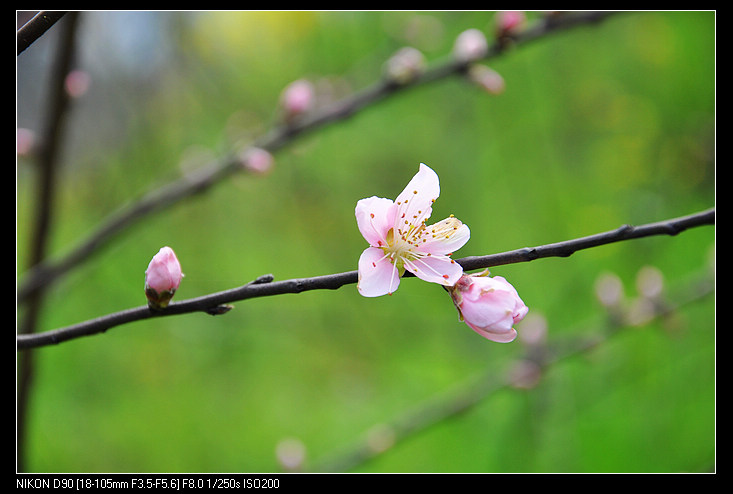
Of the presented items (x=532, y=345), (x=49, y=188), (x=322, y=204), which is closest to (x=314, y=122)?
(x=49, y=188)

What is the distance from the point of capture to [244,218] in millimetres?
2537

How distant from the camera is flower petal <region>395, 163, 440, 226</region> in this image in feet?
1.97

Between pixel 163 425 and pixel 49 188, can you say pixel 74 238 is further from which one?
pixel 49 188

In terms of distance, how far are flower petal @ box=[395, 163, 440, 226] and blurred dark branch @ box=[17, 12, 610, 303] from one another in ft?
1.58

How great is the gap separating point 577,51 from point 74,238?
2447 millimetres

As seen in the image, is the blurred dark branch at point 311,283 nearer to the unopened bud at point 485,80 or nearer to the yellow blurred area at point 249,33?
the unopened bud at point 485,80

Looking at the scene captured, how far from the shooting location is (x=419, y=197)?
0.61 metres

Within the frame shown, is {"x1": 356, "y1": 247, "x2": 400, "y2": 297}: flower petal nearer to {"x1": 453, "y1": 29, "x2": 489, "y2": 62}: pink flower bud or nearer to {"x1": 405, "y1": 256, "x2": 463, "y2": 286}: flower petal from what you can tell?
{"x1": 405, "y1": 256, "x2": 463, "y2": 286}: flower petal

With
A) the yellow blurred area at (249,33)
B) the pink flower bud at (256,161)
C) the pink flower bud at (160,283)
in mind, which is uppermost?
the yellow blurred area at (249,33)

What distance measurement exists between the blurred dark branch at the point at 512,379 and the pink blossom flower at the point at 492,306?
75 cm

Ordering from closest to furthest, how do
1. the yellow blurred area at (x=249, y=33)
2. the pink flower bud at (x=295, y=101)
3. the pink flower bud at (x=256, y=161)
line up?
the pink flower bud at (x=256, y=161) < the pink flower bud at (x=295, y=101) < the yellow blurred area at (x=249, y=33)

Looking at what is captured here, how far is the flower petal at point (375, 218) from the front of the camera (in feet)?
1.86

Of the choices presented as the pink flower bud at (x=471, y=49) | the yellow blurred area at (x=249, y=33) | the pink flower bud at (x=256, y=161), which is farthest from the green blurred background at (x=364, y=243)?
the pink flower bud at (x=256, y=161)

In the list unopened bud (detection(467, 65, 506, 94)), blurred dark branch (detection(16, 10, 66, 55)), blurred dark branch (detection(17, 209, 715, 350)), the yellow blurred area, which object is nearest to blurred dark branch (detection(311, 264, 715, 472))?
unopened bud (detection(467, 65, 506, 94))
